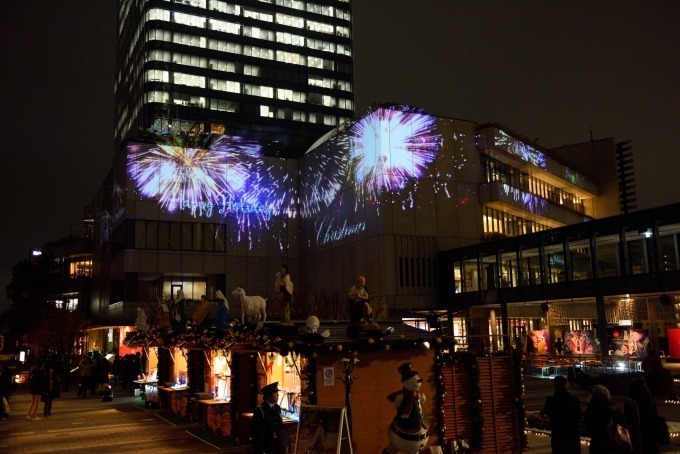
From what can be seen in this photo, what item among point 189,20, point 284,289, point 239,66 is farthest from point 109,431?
point 189,20

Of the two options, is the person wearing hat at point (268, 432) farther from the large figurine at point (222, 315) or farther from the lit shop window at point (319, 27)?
the lit shop window at point (319, 27)

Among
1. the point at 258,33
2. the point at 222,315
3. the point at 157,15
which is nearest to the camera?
the point at 222,315

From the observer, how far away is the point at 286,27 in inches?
3971

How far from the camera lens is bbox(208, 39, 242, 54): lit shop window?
93.4 meters

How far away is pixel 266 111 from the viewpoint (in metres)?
95.8

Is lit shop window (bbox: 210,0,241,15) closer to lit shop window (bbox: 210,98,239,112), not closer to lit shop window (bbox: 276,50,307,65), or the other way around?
lit shop window (bbox: 276,50,307,65)

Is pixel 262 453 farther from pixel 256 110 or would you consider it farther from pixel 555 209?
pixel 256 110

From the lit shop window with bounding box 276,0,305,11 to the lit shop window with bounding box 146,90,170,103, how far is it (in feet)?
85.7

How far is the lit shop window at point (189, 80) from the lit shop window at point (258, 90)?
6.78 metres

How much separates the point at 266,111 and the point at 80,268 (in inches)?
1433

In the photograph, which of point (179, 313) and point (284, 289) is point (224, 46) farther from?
point (284, 289)

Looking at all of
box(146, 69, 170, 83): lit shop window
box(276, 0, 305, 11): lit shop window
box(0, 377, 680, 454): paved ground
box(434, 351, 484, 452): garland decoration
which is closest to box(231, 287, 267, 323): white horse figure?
box(0, 377, 680, 454): paved ground

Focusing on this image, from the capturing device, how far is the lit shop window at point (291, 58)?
99.2 m

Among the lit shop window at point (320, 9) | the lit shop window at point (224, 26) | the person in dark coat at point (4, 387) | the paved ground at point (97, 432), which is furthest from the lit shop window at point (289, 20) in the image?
the person in dark coat at point (4, 387)
